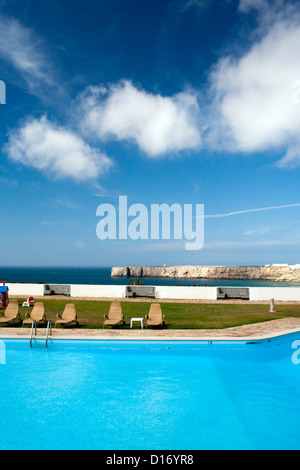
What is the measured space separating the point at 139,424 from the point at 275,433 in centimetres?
277

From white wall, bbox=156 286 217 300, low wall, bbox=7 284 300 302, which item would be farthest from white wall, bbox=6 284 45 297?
white wall, bbox=156 286 217 300

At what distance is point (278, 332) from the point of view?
11.1m

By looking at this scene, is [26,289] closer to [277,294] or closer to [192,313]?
[192,313]

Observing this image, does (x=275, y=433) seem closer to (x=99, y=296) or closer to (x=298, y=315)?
(x=298, y=315)

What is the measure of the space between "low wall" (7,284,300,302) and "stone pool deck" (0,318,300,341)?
10.4 metres

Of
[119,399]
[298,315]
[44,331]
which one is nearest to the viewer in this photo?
[119,399]

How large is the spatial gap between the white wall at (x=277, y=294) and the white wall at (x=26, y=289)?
16.2 metres

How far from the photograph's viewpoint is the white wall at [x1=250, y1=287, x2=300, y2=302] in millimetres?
21906

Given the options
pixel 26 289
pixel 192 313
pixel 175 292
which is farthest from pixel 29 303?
pixel 175 292

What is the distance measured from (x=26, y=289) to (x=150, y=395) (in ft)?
65.1

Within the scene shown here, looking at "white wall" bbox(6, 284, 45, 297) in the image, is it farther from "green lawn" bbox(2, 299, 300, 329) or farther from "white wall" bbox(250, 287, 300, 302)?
"white wall" bbox(250, 287, 300, 302)

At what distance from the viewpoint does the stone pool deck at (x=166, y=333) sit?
10336 millimetres

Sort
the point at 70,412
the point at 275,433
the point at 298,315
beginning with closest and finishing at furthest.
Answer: the point at 275,433 → the point at 70,412 → the point at 298,315
